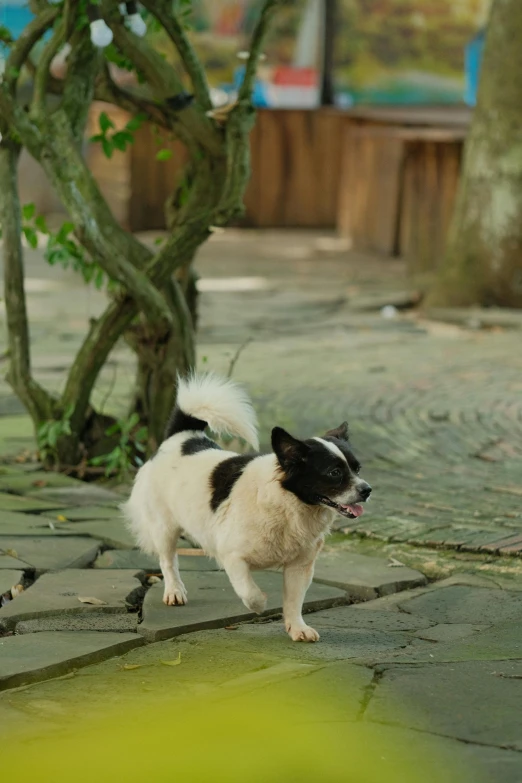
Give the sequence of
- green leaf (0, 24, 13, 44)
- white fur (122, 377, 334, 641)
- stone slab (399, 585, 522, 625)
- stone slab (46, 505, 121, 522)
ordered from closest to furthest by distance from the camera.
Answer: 1. white fur (122, 377, 334, 641)
2. stone slab (399, 585, 522, 625)
3. stone slab (46, 505, 121, 522)
4. green leaf (0, 24, 13, 44)

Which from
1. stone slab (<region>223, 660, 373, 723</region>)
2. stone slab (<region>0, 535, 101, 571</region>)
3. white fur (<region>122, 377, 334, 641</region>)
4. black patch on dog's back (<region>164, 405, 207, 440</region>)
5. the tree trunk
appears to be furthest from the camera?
the tree trunk

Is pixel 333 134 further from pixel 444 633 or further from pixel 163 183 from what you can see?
pixel 444 633

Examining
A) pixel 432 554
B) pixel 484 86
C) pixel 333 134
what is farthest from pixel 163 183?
pixel 432 554

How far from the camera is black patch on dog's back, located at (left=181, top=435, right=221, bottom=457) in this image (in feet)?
16.7

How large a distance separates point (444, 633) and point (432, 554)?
1.11 meters

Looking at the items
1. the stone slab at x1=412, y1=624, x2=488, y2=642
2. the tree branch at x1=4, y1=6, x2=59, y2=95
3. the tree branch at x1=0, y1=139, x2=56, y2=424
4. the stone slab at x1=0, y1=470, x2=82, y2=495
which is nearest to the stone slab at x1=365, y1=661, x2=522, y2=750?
the stone slab at x1=412, y1=624, x2=488, y2=642

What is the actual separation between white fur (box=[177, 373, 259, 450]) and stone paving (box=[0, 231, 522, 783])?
67 cm

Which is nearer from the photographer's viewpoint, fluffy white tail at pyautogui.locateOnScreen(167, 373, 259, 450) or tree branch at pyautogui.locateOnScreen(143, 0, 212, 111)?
fluffy white tail at pyautogui.locateOnScreen(167, 373, 259, 450)

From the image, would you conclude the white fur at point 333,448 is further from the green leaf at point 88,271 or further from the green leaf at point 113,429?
the green leaf at point 88,271

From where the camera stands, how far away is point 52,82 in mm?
7180

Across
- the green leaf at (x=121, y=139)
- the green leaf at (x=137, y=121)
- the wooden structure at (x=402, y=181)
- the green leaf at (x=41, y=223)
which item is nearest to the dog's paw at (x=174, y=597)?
the green leaf at (x=41, y=223)

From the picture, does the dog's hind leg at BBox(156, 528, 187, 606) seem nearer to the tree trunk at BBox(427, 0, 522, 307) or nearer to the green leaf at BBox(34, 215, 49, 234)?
the green leaf at BBox(34, 215, 49, 234)

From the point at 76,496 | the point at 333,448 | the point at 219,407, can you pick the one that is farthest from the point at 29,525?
the point at 333,448

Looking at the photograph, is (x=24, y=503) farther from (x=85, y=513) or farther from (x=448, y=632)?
(x=448, y=632)
